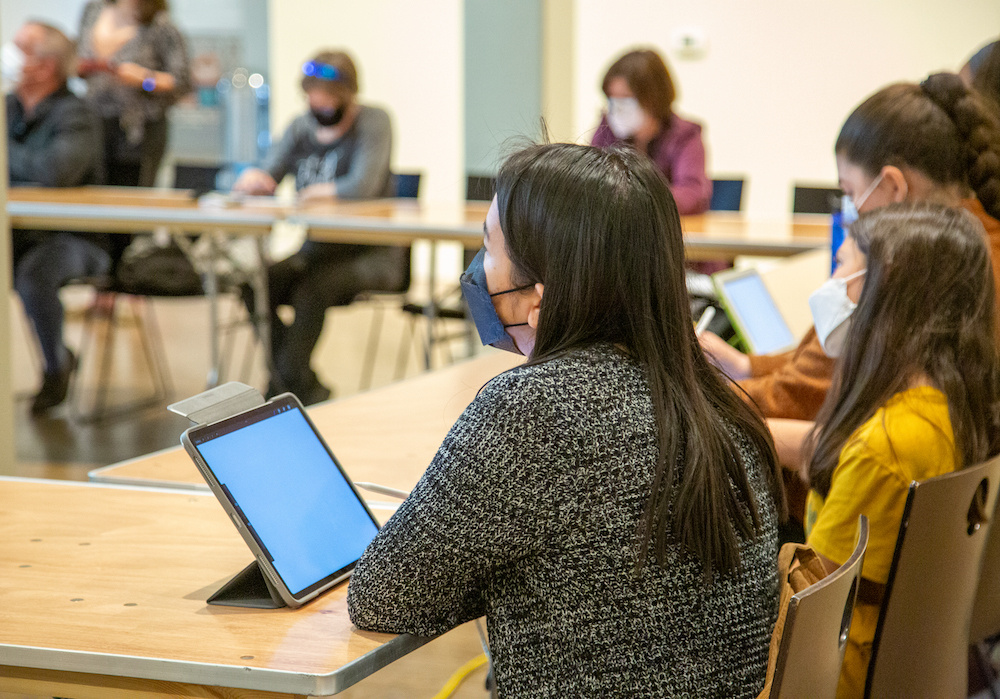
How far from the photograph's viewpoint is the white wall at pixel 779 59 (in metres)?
6.28

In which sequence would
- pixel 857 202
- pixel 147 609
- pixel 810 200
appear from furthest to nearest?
pixel 810 200 → pixel 857 202 → pixel 147 609

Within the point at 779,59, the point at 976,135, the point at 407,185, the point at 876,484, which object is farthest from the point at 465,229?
the point at 779,59

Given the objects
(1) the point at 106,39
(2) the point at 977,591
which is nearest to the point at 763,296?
(2) the point at 977,591

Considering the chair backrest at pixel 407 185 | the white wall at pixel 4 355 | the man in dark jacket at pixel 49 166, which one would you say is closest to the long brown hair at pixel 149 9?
the man in dark jacket at pixel 49 166

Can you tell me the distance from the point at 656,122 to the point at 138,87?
2.91 metres

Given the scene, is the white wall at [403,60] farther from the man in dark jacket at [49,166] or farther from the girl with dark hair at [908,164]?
the girl with dark hair at [908,164]

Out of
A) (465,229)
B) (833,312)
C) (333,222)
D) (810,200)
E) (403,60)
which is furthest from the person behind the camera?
(403,60)

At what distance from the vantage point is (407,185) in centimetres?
509

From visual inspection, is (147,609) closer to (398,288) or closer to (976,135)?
(976,135)

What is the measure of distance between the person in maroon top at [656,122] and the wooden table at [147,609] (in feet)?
8.67

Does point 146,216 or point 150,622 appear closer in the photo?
point 150,622

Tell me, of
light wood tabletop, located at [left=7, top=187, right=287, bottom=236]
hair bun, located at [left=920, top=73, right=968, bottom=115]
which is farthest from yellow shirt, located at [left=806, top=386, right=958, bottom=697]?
light wood tabletop, located at [left=7, top=187, right=287, bottom=236]

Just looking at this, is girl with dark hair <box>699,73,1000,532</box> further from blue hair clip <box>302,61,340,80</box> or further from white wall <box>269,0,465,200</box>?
white wall <box>269,0,465,200</box>

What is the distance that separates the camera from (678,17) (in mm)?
6719
